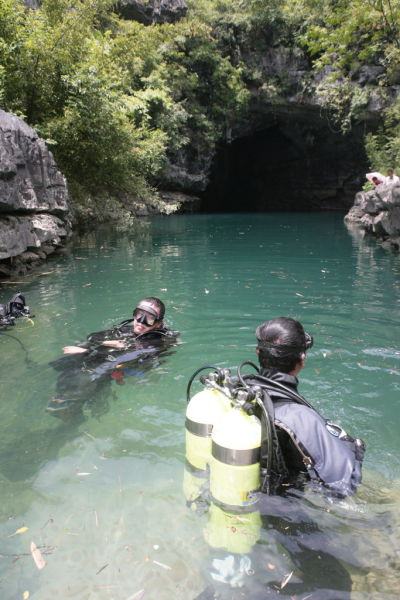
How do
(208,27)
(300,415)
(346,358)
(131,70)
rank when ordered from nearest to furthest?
(300,415) → (346,358) → (131,70) → (208,27)

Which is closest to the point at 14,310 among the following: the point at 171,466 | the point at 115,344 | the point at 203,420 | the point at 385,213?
the point at 115,344

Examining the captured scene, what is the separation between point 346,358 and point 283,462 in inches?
128

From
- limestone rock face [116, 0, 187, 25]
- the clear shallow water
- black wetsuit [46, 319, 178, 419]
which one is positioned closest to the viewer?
the clear shallow water

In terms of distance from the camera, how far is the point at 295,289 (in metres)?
8.33

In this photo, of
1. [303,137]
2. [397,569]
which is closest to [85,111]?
[397,569]

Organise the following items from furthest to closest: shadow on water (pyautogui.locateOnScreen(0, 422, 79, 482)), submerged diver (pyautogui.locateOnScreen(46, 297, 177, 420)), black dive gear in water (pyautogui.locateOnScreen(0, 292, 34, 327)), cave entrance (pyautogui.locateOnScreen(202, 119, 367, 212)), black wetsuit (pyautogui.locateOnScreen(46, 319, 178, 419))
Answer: cave entrance (pyautogui.locateOnScreen(202, 119, 367, 212)), black dive gear in water (pyautogui.locateOnScreen(0, 292, 34, 327)), submerged diver (pyautogui.locateOnScreen(46, 297, 177, 420)), black wetsuit (pyautogui.locateOnScreen(46, 319, 178, 419)), shadow on water (pyautogui.locateOnScreen(0, 422, 79, 482))

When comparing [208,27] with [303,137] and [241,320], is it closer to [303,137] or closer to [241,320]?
[303,137]

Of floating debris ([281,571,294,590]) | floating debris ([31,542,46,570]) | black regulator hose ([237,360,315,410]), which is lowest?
floating debris ([281,571,294,590])

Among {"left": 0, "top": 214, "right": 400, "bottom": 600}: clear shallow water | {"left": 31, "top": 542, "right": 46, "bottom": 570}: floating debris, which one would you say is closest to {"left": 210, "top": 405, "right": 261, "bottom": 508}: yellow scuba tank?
{"left": 0, "top": 214, "right": 400, "bottom": 600}: clear shallow water

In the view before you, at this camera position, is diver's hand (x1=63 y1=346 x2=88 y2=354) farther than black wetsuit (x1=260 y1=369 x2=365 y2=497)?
Yes

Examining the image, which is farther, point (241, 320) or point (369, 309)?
point (369, 309)

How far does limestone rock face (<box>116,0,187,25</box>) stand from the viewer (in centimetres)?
2583

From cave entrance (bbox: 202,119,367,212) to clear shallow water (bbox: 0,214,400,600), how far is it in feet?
92.6

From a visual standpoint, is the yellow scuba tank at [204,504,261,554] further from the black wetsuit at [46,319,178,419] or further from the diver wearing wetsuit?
the black wetsuit at [46,319,178,419]
